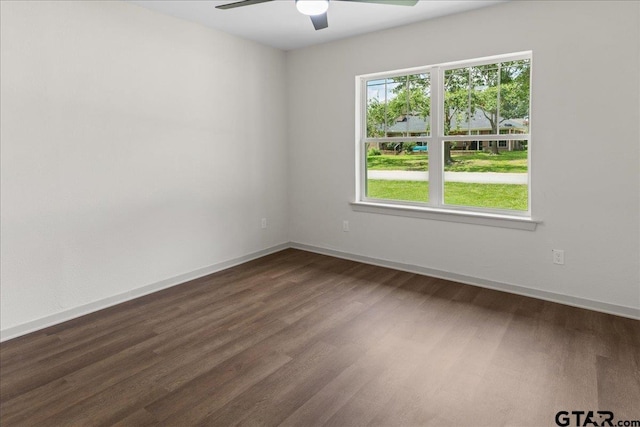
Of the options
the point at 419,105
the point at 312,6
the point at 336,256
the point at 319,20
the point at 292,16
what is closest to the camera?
the point at 312,6

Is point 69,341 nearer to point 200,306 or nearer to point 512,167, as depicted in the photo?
point 200,306

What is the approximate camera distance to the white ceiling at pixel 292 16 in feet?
11.3

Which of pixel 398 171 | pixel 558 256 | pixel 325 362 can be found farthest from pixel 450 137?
pixel 325 362

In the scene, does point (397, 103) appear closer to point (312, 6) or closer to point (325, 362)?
point (312, 6)

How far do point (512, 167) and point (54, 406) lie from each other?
3849mm

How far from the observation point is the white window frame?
3.57m

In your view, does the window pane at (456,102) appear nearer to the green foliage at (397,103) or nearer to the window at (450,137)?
the window at (450,137)

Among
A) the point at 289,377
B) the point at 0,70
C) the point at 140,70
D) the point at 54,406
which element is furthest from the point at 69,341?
the point at 140,70

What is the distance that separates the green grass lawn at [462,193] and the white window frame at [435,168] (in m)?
0.05

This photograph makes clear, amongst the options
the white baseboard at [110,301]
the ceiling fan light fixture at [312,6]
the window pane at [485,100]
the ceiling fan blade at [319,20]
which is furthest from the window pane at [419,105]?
the white baseboard at [110,301]

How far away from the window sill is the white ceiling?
188 centimetres

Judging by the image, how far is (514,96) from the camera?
3.58 metres

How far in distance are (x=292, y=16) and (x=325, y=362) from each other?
3.10 meters

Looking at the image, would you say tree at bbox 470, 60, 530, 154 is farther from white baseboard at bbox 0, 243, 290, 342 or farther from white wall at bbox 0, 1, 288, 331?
white baseboard at bbox 0, 243, 290, 342
